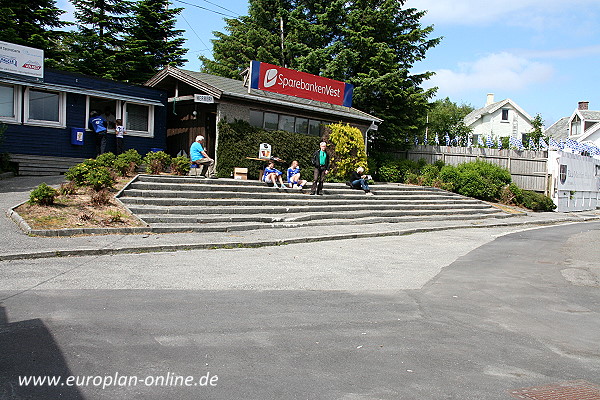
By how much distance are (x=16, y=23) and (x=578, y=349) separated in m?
30.7

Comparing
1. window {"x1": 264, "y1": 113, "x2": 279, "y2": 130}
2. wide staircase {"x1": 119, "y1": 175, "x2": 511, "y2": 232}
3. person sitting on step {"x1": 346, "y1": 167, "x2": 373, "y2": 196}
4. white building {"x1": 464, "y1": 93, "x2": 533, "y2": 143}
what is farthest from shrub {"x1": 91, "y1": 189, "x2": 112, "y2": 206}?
white building {"x1": 464, "y1": 93, "x2": 533, "y2": 143}

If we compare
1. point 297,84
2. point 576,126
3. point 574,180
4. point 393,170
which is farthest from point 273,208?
point 576,126

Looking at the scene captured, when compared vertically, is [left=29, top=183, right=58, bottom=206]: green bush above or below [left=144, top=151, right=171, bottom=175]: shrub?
below

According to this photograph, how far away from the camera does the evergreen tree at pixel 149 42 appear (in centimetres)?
3309

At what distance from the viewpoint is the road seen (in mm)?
4043

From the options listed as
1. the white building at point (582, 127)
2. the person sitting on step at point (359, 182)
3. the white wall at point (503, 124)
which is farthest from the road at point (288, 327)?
the white wall at point (503, 124)

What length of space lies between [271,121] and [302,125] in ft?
6.05

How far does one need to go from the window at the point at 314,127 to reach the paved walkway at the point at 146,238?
7150mm

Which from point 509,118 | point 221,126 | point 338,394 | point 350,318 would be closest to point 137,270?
point 350,318

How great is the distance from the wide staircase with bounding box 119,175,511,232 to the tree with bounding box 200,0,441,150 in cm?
972

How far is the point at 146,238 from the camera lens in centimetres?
1080

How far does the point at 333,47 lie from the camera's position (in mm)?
31172

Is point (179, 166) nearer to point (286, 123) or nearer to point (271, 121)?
point (271, 121)

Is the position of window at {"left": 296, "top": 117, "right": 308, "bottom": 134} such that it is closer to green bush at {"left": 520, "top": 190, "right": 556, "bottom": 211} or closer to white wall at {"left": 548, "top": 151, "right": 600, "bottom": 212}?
green bush at {"left": 520, "top": 190, "right": 556, "bottom": 211}
